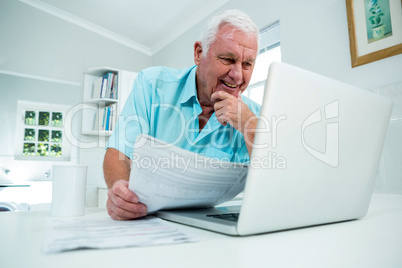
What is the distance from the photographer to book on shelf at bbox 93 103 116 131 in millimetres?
3893

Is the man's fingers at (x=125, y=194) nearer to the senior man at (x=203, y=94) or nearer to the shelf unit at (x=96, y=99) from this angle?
the senior man at (x=203, y=94)

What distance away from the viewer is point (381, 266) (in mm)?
343

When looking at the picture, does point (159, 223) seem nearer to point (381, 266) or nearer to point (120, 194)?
point (120, 194)

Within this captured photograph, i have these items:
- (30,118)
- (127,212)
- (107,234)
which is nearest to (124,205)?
(127,212)

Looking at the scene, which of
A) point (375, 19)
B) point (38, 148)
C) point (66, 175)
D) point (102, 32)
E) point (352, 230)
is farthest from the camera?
point (102, 32)

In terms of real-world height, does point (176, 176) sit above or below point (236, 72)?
below

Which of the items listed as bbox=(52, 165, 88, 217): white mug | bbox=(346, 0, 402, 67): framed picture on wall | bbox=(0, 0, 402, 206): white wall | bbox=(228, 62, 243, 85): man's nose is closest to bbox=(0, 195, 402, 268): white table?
bbox=(52, 165, 88, 217): white mug

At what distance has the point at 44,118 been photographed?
384 cm

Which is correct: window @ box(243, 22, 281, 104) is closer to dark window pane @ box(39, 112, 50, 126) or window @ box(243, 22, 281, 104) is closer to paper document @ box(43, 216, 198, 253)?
paper document @ box(43, 216, 198, 253)

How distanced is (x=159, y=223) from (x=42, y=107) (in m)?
3.84

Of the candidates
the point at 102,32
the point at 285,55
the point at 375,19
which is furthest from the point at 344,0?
the point at 102,32

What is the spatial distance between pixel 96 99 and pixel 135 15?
1.24 meters

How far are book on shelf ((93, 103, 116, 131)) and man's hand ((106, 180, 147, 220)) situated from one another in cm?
341

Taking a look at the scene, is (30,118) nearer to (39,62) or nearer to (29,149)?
(29,149)
